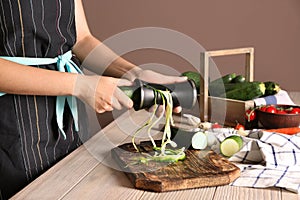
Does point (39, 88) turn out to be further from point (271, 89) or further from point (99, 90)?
point (271, 89)

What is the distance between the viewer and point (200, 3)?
2.95 meters

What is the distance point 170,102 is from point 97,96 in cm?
19

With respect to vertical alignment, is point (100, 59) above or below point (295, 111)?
above

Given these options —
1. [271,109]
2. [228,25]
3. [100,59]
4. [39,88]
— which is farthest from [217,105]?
[228,25]

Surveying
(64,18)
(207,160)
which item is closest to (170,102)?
(207,160)

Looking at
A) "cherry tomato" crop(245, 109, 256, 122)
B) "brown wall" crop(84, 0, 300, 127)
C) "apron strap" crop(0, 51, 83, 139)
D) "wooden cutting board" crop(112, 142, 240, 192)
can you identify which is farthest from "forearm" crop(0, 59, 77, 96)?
"brown wall" crop(84, 0, 300, 127)

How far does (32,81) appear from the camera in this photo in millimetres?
1312

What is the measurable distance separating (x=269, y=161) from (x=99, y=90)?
47 centimetres

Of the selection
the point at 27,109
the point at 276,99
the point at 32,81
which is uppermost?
the point at 32,81

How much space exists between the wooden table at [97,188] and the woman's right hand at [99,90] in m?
0.15

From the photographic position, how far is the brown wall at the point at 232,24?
9.42 feet

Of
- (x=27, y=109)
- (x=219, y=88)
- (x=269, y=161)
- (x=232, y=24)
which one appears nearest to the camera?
(x=269, y=161)

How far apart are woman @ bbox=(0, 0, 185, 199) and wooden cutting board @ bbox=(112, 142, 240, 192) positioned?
0.54 feet

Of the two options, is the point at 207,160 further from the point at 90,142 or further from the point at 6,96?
the point at 6,96
